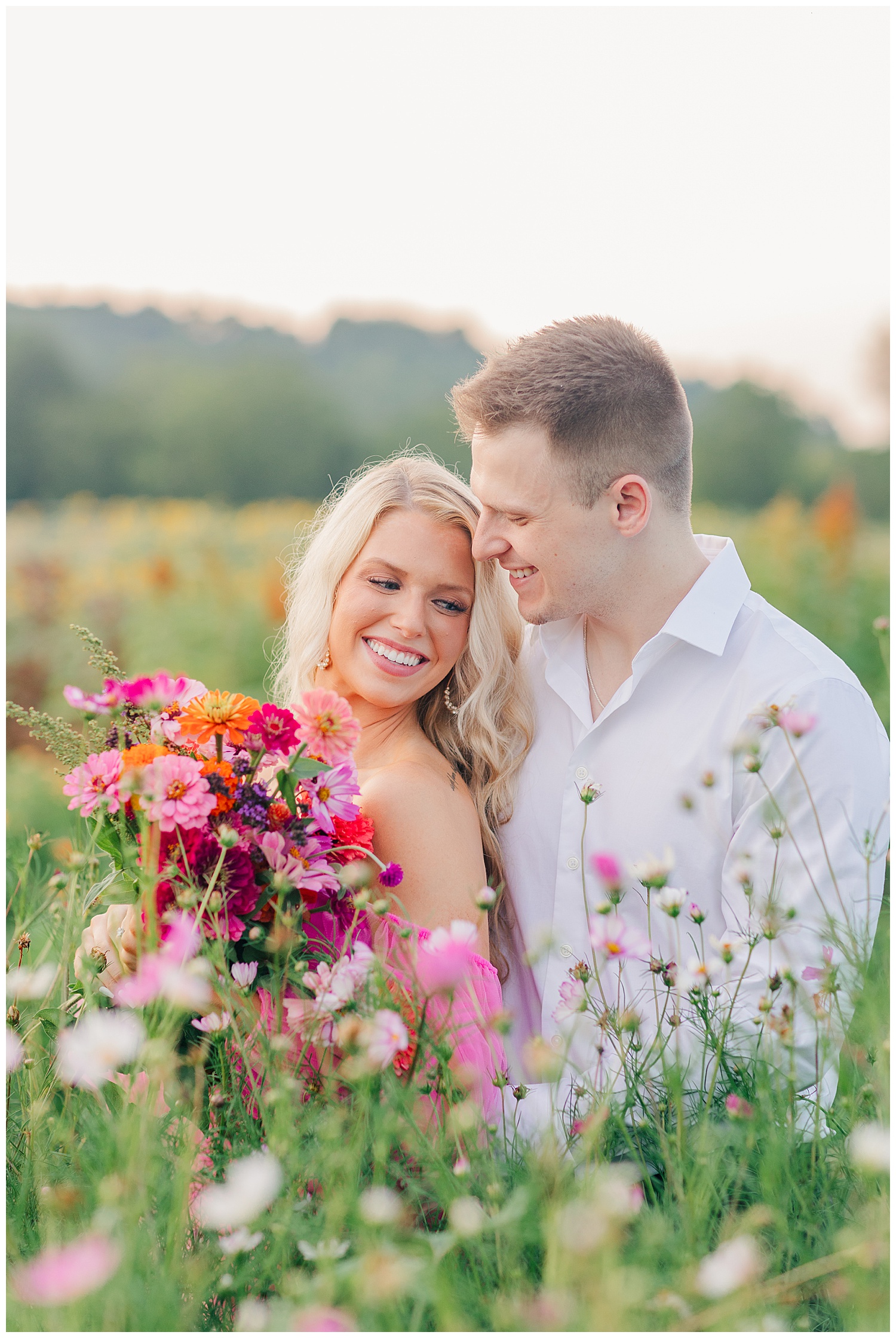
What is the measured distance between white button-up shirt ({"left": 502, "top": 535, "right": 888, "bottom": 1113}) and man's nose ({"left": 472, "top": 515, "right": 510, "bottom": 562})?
37cm

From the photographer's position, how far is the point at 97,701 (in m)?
1.51

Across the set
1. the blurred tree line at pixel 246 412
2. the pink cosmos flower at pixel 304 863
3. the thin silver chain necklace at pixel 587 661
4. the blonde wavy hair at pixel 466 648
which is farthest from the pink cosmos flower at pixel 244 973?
the blurred tree line at pixel 246 412

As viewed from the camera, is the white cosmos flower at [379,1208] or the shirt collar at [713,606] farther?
the shirt collar at [713,606]

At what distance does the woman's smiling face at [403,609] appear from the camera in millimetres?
2311

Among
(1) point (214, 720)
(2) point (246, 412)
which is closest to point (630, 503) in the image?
(1) point (214, 720)

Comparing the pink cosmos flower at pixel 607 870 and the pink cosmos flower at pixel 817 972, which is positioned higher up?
the pink cosmos flower at pixel 607 870

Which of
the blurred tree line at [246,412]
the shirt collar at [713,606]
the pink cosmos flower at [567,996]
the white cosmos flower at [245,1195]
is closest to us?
the white cosmos flower at [245,1195]

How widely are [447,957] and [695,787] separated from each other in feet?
3.53

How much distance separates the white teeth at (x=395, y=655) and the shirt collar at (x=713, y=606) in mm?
425

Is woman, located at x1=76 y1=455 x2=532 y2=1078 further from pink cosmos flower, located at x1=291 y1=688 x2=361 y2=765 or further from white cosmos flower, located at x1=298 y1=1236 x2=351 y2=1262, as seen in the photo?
white cosmos flower, located at x1=298 y1=1236 x2=351 y2=1262

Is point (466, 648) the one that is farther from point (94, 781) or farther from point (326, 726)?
point (94, 781)

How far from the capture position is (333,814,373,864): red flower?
1744 mm

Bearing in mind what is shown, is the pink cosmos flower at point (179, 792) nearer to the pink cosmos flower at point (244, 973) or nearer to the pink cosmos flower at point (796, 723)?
the pink cosmos flower at point (244, 973)

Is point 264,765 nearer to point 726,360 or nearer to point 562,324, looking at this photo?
point 562,324
